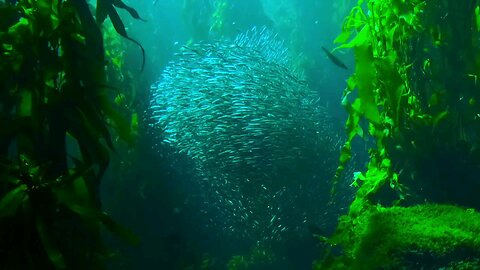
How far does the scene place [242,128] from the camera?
18.5ft

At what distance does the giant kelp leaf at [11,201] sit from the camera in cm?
213

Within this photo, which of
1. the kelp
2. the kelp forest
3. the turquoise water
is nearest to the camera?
the kelp

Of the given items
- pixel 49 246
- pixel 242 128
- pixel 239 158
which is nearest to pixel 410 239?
pixel 49 246

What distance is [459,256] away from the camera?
7.98 feet

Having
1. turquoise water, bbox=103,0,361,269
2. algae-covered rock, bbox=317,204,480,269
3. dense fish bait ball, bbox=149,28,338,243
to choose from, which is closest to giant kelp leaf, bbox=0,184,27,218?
algae-covered rock, bbox=317,204,480,269

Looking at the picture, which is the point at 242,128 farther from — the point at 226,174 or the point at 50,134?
the point at 50,134

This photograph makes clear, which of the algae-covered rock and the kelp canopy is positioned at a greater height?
the kelp canopy

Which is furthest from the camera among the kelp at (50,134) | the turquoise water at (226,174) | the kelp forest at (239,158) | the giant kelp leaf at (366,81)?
the turquoise water at (226,174)

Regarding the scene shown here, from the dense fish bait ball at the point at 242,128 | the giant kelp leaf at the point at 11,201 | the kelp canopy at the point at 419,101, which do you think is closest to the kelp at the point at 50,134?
the giant kelp leaf at the point at 11,201

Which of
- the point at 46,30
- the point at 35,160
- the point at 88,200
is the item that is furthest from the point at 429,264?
the point at 46,30

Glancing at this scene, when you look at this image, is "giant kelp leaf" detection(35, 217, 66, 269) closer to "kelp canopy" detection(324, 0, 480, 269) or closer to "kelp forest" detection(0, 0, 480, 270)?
"kelp forest" detection(0, 0, 480, 270)

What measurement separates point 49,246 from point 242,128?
3.71 metres

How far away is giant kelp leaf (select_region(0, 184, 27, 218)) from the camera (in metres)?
2.13

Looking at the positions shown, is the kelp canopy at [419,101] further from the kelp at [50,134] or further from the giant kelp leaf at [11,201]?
the giant kelp leaf at [11,201]
